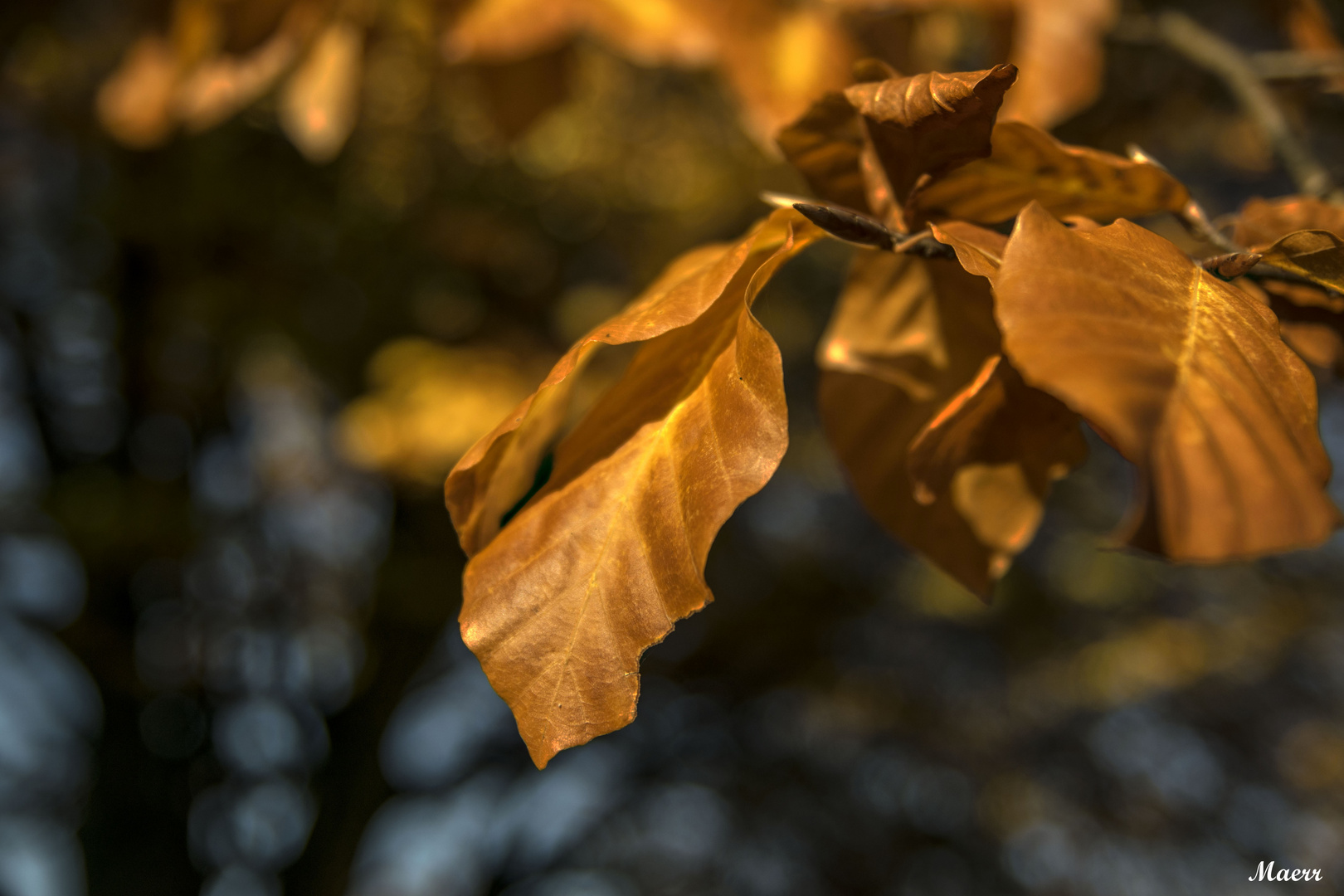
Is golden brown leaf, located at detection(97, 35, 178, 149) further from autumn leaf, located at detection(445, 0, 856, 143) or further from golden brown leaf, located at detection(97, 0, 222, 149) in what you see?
autumn leaf, located at detection(445, 0, 856, 143)

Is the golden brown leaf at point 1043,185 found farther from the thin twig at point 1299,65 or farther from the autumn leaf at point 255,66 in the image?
the autumn leaf at point 255,66

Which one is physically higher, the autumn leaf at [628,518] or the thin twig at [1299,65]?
the autumn leaf at [628,518]

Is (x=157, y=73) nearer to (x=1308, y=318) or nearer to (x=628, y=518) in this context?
(x=628, y=518)

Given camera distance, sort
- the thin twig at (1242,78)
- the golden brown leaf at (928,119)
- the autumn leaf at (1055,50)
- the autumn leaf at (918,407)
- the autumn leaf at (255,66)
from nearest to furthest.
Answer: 1. the golden brown leaf at (928,119)
2. the autumn leaf at (918,407)
3. the thin twig at (1242,78)
4. the autumn leaf at (1055,50)
5. the autumn leaf at (255,66)

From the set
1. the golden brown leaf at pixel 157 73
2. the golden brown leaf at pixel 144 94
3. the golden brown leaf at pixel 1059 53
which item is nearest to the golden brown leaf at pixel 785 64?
the golden brown leaf at pixel 1059 53

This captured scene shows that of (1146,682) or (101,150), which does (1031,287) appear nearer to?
(101,150)

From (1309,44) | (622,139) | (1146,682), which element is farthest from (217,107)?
(1146,682)
